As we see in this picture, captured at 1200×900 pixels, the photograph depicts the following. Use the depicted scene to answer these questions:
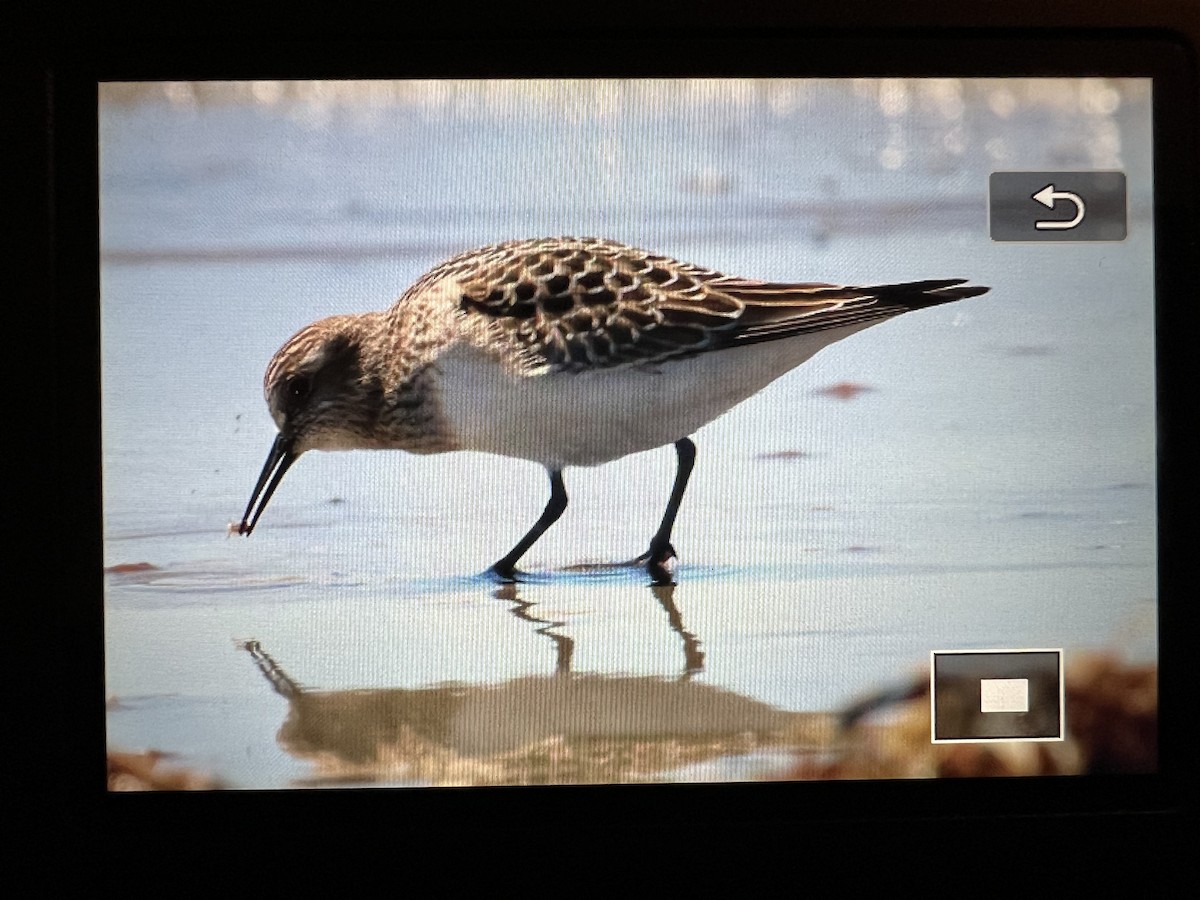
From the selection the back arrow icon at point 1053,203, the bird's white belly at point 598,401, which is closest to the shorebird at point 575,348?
the bird's white belly at point 598,401

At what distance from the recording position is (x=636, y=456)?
1.33 m

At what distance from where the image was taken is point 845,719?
1.32m

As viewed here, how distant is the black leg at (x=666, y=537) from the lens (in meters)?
1.31

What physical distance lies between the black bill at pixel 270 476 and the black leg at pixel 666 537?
0.39 metres

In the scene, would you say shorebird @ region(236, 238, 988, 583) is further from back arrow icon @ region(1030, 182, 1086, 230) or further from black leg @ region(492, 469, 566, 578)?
back arrow icon @ region(1030, 182, 1086, 230)

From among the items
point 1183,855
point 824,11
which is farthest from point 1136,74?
point 1183,855

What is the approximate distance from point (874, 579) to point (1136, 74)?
0.60 m

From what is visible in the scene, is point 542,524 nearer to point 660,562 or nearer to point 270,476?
point 660,562

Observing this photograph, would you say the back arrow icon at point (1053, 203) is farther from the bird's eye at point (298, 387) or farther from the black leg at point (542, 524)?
the bird's eye at point (298, 387)

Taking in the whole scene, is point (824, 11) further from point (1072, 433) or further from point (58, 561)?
point (58, 561)

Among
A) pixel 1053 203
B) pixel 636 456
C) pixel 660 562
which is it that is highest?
pixel 1053 203

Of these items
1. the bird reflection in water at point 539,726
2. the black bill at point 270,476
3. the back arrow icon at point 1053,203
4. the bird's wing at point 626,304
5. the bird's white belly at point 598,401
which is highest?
the back arrow icon at point 1053,203

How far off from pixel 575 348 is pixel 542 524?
0.19 metres

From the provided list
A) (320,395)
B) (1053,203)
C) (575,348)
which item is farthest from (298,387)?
(1053,203)
